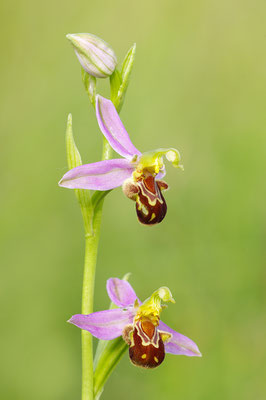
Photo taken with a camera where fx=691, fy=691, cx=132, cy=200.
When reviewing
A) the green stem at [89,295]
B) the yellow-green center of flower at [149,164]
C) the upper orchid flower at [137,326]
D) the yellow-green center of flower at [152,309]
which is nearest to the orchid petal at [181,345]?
the upper orchid flower at [137,326]

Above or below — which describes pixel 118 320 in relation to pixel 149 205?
below

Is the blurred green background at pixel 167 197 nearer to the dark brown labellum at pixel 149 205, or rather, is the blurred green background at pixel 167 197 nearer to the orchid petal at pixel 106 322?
the orchid petal at pixel 106 322

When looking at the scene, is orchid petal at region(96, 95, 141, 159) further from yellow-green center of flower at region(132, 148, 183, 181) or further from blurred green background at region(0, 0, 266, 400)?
blurred green background at region(0, 0, 266, 400)

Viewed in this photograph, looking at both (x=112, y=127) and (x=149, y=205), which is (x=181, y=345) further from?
(x=112, y=127)

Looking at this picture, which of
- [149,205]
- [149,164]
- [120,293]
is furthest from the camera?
[120,293]

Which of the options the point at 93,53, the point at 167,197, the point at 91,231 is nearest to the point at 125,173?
the point at 91,231

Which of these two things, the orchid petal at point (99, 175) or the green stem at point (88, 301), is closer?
the orchid petal at point (99, 175)

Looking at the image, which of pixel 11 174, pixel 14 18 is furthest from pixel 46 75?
pixel 11 174

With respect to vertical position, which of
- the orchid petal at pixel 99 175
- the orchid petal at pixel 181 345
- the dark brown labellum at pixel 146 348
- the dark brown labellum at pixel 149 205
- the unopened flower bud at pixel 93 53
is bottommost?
the orchid petal at pixel 181 345

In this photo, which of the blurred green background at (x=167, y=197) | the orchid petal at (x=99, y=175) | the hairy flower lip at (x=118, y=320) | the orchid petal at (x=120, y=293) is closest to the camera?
the orchid petal at (x=99, y=175)

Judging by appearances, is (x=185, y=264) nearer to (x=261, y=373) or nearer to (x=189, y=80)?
(x=261, y=373)
